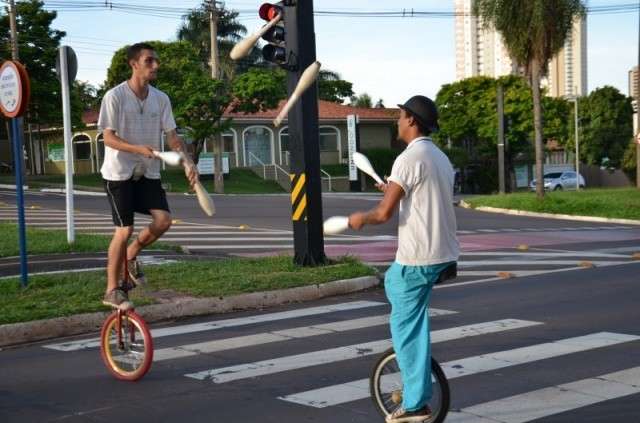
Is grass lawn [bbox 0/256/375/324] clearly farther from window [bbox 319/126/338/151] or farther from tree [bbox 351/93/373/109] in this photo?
tree [bbox 351/93/373/109]

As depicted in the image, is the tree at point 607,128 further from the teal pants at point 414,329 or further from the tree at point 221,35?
the teal pants at point 414,329

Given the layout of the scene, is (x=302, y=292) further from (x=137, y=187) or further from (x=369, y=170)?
(x=369, y=170)

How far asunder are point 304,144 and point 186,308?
11.1 ft

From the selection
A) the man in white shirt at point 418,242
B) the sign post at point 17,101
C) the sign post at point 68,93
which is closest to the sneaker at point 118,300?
the man in white shirt at point 418,242

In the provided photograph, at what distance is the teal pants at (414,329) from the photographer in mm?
4695

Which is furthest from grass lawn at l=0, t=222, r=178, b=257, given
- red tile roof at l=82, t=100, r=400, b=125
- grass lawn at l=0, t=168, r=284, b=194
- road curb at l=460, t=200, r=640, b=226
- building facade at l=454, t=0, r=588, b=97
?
building facade at l=454, t=0, r=588, b=97

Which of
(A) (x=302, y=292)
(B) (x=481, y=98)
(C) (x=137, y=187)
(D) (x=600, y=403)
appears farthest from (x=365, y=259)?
(B) (x=481, y=98)

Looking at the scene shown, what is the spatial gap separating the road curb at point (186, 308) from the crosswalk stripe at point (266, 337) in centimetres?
140

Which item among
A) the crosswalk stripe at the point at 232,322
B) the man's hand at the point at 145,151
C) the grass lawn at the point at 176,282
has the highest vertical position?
the man's hand at the point at 145,151

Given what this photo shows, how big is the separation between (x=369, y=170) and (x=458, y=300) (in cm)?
528

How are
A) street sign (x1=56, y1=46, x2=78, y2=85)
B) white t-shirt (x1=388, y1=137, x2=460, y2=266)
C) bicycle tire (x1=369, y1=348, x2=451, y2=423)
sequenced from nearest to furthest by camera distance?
white t-shirt (x1=388, y1=137, x2=460, y2=266) → bicycle tire (x1=369, y1=348, x2=451, y2=423) → street sign (x1=56, y1=46, x2=78, y2=85)

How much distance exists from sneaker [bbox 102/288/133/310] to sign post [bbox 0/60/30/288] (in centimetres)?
343

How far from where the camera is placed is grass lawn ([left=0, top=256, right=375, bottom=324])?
8.62 m

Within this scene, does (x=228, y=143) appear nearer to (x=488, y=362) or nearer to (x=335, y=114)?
(x=335, y=114)
